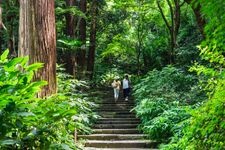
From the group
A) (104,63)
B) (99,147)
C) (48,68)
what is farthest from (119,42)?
(48,68)

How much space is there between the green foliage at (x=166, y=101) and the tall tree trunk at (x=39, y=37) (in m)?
2.94

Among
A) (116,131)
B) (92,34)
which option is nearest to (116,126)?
(116,131)

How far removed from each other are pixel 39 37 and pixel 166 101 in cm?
680

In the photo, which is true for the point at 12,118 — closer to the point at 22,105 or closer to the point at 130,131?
the point at 22,105

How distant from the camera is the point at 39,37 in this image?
4.68 metres

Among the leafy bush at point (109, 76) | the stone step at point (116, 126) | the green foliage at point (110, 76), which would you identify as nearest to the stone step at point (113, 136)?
the stone step at point (116, 126)

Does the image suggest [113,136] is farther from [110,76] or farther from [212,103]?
[110,76]

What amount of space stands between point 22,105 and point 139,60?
21.5 meters

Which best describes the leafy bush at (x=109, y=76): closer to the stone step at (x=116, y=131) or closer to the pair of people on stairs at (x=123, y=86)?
the pair of people on stairs at (x=123, y=86)

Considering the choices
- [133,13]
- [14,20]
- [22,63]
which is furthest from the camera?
[133,13]

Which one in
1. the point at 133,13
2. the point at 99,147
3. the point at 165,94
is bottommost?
the point at 99,147

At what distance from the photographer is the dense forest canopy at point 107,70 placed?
278 centimetres

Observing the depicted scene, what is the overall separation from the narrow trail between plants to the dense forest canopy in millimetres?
359

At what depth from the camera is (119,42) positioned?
21219 millimetres
